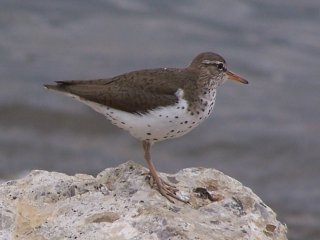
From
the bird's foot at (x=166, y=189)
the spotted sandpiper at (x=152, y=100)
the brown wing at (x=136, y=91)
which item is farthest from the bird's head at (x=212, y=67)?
the bird's foot at (x=166, y=189)

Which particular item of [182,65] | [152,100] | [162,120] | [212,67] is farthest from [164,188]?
[182,65]

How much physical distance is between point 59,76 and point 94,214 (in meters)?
9.68

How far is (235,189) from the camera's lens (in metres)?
6.32

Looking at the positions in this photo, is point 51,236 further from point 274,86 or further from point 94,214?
point 274,86

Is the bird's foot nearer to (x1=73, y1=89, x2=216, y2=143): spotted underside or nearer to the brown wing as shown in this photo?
(x1=73, y1=89, x2=216, y2=143): spotted underside

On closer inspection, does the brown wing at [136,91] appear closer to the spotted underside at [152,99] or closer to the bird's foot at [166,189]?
the spotted underside at [152,99]

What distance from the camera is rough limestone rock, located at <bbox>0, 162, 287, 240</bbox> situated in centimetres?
543

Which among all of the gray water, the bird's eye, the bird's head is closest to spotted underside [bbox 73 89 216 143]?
the bird's head

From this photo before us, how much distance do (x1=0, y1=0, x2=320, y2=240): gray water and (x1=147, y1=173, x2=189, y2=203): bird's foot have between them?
16.6ft

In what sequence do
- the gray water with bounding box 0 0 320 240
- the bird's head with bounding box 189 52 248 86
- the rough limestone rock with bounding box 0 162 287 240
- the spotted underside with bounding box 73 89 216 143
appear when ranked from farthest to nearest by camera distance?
the gray water with bounding box 0 0 320 240 < the bird's head with bounding box 189 52 248 86 < the spotted underside with bounding box 73 89 216 143 < the rough limestone rock with bounding box 0 162 287 240

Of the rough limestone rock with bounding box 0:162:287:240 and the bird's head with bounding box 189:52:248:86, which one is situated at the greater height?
the bird's head with bounding box 189:52:248:86

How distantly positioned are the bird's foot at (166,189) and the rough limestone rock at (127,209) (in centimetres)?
5

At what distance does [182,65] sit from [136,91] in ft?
29.3

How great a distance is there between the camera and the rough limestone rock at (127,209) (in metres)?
5.43
